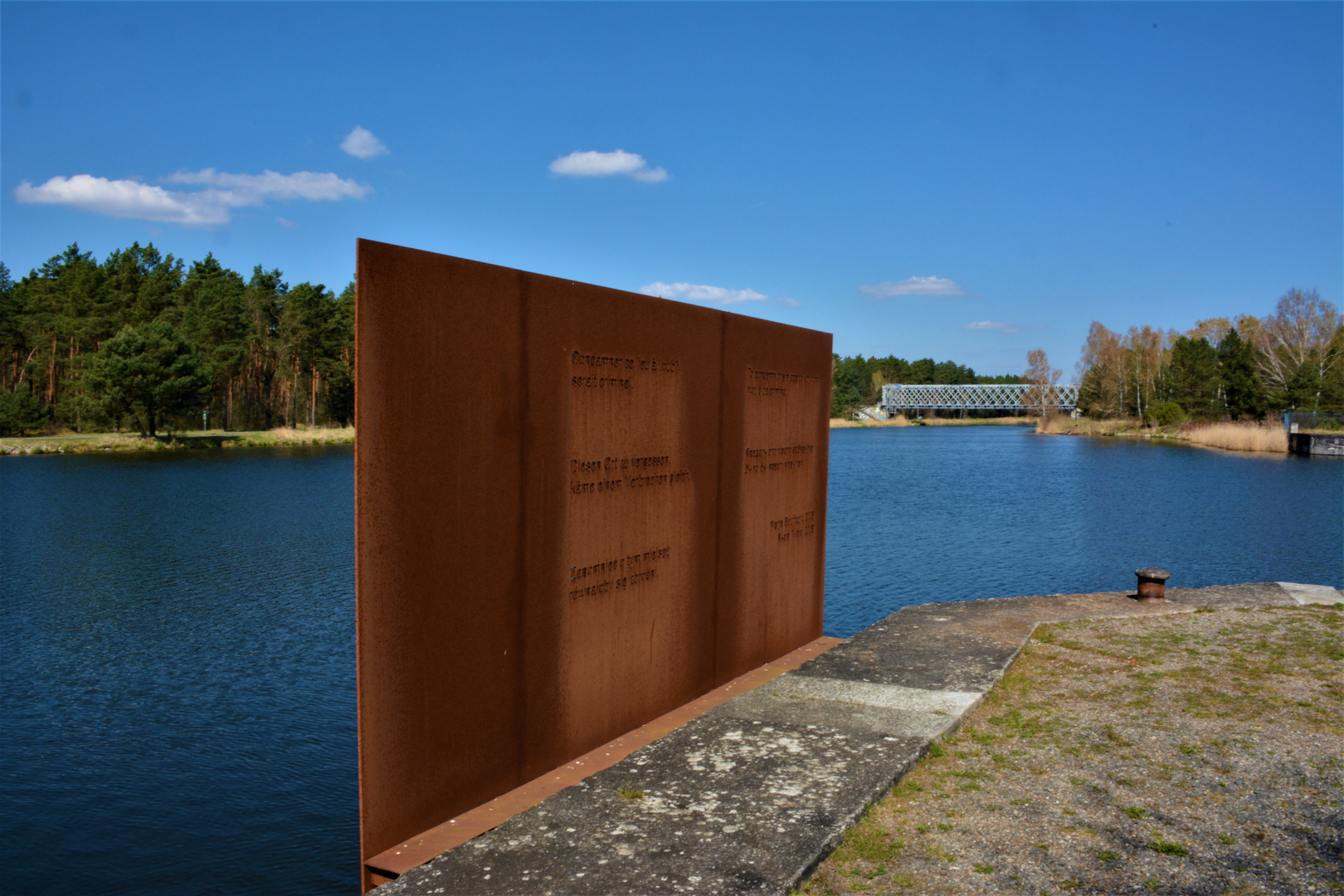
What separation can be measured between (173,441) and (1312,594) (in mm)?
52642

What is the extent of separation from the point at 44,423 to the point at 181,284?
47.2 feet

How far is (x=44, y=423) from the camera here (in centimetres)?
5219

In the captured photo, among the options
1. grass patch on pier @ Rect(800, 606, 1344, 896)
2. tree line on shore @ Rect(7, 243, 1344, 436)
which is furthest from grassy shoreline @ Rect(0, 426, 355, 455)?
grass patch on pier @ Rect(800, 606, 1344, 896)

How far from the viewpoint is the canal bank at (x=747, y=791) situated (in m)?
3.63

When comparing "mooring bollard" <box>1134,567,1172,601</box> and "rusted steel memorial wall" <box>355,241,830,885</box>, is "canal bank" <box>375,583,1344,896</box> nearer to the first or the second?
"rusted steel memorial wall" <box>355,241,830,885</box>

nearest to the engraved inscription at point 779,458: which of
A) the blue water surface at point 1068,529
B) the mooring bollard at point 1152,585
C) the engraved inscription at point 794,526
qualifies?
the engraved inscription at point 794,526

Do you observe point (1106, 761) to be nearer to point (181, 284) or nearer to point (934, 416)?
point (181, 284)

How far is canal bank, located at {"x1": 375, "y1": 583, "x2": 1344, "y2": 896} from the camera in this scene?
363 cm

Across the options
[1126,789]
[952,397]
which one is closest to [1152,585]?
[1126,789]

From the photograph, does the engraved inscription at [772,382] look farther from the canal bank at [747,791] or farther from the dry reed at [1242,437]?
the dry reed at [1242,437]

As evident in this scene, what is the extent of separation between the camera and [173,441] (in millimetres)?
50406

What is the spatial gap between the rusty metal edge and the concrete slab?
6799mm

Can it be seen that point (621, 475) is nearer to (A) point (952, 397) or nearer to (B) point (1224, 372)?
(B) point (1224, 372)

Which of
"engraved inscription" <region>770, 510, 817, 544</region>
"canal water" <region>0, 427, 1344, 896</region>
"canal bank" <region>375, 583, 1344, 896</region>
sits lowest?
"canal water" <region>0, 427, 1344, 896</region>
